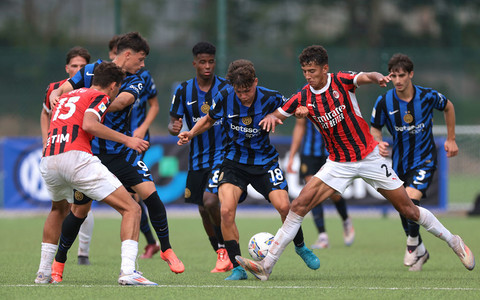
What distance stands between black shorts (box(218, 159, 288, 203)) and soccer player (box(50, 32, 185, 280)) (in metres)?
0.69

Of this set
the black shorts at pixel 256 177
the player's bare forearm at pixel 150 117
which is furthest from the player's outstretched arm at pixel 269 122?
the player's bare forearm at pixel 150 117

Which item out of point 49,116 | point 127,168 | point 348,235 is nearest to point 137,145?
point 127,168

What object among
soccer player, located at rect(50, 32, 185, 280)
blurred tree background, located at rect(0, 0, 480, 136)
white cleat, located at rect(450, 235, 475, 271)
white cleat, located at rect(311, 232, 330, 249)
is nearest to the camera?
soccer player, located at rect(50, 32, 185, 280)

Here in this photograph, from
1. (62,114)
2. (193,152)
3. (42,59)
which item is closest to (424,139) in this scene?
(193,152)

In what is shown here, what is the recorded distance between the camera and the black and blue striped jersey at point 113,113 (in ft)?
24.0

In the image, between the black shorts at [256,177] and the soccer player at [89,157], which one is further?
the black shorts at [256,177]

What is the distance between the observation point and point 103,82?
255 inches

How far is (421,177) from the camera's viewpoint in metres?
8.22

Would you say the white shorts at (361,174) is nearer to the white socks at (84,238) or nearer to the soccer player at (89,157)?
the soccer player at (89,157)

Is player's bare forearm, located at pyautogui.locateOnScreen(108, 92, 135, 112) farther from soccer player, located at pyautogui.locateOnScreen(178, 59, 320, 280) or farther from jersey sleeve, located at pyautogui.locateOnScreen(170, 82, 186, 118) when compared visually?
jersey sleeve, located at pyautogui.locateOnScreen(170, 82, 186, 118)

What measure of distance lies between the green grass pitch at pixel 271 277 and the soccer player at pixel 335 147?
1.95ft

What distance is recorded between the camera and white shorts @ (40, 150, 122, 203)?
621 centimetres

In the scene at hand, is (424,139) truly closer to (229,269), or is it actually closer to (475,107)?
(229,269)

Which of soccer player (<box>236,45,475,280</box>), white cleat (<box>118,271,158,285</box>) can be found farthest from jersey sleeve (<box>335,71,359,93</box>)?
white cleat (<box>118,271,158,285</box>)
